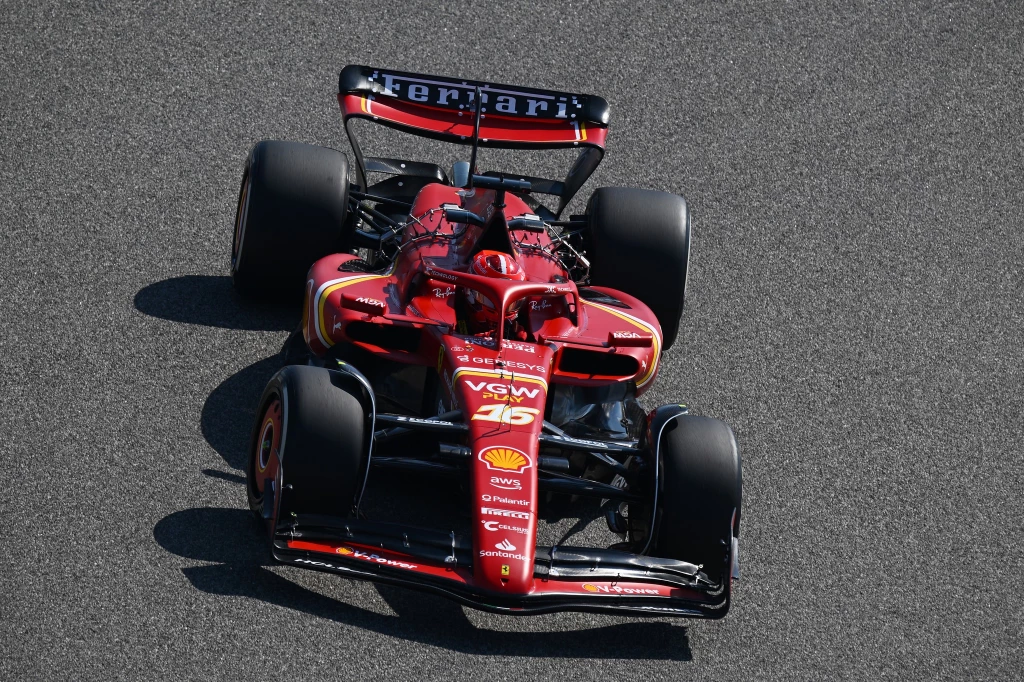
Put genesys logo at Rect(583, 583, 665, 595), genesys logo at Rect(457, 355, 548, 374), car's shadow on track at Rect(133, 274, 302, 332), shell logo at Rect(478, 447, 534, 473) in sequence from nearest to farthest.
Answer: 1. genesys logo at Rect(583, 583, 665, 595)
2. shell logo at Rect(478, 447, 534, 473)
3. genesys logo at Rect(457, 355, 548, 374)
4. car's shadow on track at Rect(133, 274, 302, 332)

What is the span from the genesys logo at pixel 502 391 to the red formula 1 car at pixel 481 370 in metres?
0.01

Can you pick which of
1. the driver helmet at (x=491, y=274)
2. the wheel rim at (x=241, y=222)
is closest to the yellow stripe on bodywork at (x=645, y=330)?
the driver helmet at (x=491, y=274)

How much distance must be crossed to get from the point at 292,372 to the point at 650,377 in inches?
87.2

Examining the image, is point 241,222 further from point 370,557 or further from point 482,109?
point 370,557

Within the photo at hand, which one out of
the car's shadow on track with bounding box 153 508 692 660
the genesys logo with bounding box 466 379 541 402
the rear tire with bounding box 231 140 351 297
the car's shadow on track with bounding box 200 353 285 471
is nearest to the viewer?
the car's shadow on track with bounding box 153 508 692 660

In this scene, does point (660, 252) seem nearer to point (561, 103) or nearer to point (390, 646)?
point (561, 103)

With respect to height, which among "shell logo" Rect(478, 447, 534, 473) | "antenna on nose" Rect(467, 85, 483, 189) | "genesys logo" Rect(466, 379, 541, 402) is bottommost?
"shell logo" Rect(478, 447, 534, 473)

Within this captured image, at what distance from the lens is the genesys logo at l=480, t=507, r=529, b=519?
25.1ft

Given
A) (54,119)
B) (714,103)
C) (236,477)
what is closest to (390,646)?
(236,477)

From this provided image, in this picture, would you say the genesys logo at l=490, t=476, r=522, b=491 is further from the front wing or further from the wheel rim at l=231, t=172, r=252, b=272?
the wheel rim at l=231, t=172, r=252, b=272

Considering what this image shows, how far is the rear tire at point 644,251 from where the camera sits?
10242mm

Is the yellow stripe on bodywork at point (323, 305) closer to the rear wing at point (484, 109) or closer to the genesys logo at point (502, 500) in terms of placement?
the genesys logo at point (502, 500)

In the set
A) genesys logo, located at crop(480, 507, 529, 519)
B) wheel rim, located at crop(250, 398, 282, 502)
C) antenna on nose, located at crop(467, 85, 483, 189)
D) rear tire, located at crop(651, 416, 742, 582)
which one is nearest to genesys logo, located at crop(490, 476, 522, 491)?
genesys logo, located at crop(480, 507, 529, 519)

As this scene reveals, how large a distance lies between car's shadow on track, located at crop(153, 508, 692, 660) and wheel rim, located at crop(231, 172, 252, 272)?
2.56 meters
